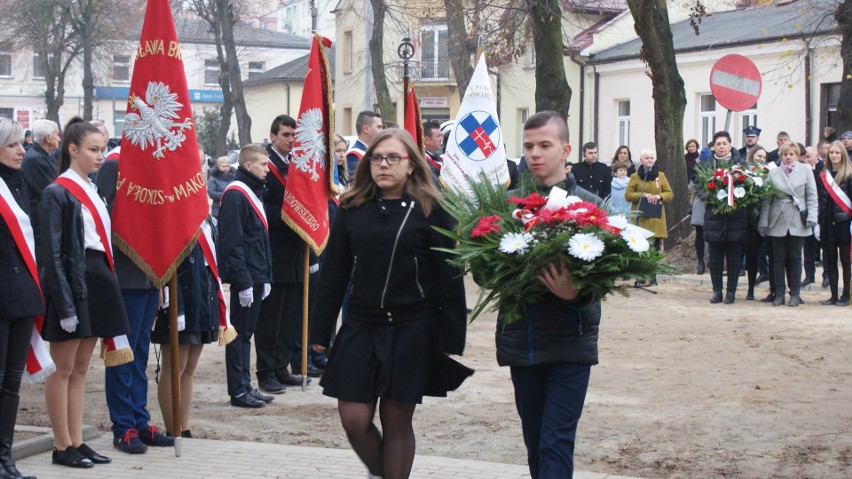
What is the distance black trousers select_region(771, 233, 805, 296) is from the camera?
1563 cm

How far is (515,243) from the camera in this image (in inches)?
206

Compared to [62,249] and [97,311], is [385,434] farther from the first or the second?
[62,249]

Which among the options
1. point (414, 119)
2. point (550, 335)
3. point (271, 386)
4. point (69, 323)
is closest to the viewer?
point (550, 335)

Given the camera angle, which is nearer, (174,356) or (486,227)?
(486,227)

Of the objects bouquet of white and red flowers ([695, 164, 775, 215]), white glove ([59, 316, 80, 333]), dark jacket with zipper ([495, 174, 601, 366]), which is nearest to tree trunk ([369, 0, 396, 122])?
bouquet of white and red flowers ([695, 164, 775, 215])

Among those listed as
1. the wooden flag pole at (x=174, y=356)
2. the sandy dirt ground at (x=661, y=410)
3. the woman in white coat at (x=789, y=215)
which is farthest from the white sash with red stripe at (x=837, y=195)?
the wooden flag pole at (x=174, y=356)

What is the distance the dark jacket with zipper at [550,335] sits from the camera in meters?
5.50

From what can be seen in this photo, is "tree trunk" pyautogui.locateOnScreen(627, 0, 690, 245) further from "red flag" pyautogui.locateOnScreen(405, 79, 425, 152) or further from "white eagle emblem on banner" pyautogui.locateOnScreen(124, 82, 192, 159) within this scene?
"white eagle emblem on banner" pyautogui.locateOnScreen(124, 82, 192, 159)

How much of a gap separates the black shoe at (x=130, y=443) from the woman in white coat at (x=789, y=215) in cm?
1021

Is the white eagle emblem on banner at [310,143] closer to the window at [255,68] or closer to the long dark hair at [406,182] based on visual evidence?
the long dark hair at [406,182]

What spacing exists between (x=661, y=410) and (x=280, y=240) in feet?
11.2

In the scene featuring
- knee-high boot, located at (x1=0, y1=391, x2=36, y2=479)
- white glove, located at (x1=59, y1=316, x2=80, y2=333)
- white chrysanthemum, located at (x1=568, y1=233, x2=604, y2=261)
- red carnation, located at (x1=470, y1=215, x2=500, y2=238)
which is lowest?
knee-high boot, located at (x1=0, y1=391, x2=36, y2=479)

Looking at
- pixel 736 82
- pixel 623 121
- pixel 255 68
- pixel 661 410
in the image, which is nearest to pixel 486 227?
pixel 661 410

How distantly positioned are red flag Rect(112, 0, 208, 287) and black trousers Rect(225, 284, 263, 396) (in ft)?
5.83
